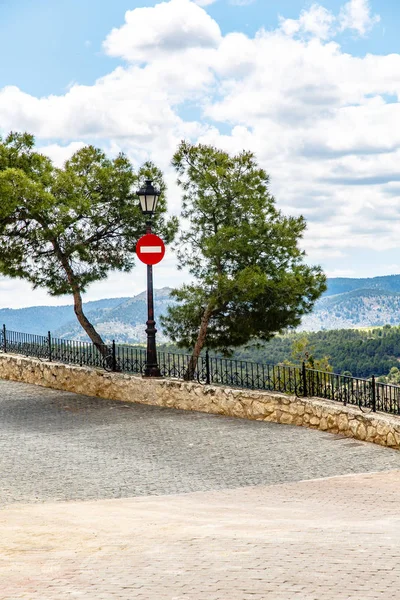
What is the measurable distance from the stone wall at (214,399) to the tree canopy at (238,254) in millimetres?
4602

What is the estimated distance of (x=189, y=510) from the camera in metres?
9.08

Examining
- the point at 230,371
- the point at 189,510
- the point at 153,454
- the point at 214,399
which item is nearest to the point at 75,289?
the point at 230,371

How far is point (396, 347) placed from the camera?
346 feet

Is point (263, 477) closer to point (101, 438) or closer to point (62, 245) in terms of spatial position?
point (101, 438)

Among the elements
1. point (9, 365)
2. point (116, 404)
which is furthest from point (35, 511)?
point (9, 365)

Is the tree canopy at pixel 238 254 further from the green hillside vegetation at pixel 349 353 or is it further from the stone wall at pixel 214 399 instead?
the green hillside vegetation at pixel 349 353

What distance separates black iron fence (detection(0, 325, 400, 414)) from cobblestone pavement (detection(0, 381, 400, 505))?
916 millimetres

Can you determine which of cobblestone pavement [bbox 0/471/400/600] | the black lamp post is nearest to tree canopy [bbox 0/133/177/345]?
the black lamp post

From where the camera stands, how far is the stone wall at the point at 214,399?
1349 centimetres

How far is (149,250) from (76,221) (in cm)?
514

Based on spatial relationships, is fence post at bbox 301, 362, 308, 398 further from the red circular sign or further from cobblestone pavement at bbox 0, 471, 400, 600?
cobblestone pavement at bbox 0, 471, 400, 600

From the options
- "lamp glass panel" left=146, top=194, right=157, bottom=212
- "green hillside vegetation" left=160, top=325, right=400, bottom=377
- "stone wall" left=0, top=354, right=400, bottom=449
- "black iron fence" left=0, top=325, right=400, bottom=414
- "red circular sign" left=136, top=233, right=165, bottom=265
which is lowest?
"green hillside vegetation" left=160, top=325, right=400, bottom=377

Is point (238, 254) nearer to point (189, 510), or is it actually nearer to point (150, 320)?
point (150, 320)

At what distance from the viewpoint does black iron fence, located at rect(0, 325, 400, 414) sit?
14.1 metres
